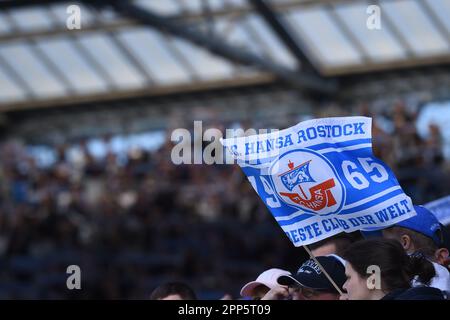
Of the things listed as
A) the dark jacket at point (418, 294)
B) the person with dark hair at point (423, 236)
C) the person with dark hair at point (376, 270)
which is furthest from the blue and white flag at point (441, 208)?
the dark jacket at point (418, 294)

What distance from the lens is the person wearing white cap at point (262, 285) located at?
471cm

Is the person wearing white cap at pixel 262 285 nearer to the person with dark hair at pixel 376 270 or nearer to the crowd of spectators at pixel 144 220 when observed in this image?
the person with dark hair at pixel 376 270

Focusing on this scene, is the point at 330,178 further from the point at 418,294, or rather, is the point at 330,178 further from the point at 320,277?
the point at 418,294

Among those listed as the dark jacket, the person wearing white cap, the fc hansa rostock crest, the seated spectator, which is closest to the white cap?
the person wearing white cap

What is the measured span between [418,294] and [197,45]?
11545 mm

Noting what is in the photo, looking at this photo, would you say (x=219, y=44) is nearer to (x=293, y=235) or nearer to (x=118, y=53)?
(x=118, y=53)

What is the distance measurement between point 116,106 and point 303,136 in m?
14.1

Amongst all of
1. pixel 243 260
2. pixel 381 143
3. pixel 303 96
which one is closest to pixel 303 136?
pixel 381 143

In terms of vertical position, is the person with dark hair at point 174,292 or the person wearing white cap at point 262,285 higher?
the person with dark hair at point 174,292

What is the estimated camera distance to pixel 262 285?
191 inches

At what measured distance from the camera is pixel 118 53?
17.6 m

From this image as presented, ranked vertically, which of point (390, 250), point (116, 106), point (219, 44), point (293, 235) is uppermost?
point (116, 106)

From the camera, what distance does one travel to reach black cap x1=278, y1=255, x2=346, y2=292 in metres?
4.42

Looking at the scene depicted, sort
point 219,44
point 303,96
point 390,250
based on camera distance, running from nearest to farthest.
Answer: point 390,250
point 219,44
point 303,96
